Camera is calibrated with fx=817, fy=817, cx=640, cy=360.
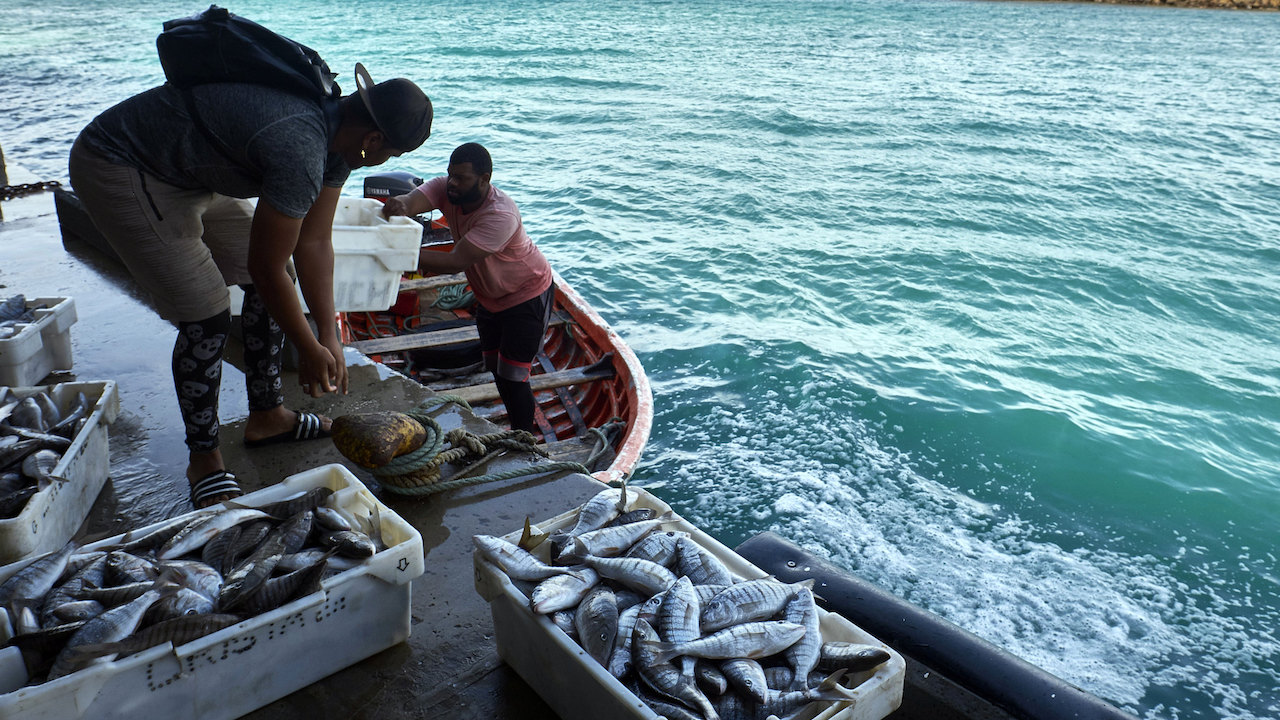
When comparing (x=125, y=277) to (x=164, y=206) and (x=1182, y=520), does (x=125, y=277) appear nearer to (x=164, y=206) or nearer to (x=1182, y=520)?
(x=164, y=206)

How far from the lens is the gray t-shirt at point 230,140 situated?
2711 mm

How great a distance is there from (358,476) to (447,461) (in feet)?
1.40

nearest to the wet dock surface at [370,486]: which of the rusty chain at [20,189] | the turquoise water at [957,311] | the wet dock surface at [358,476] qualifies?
the wet dock surface at [358,476]

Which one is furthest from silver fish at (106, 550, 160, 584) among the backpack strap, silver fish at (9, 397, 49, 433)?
the backpack strap

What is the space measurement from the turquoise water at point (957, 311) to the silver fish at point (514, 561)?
483 cm

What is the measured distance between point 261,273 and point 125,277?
162 inches

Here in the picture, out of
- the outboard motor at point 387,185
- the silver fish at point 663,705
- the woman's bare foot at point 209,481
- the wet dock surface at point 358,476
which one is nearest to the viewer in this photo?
the silver fish at point 663,705

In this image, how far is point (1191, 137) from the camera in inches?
872

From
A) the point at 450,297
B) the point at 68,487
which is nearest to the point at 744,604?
the point at 68,487

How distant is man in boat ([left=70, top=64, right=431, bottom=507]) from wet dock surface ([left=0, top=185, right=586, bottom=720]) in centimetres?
38

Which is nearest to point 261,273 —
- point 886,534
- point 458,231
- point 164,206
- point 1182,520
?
point 164,206

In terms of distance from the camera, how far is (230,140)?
278cm

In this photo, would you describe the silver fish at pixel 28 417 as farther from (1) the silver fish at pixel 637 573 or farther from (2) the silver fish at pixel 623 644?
(2) the silver fish at pixel 623 644

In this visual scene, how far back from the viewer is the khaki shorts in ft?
9.44
